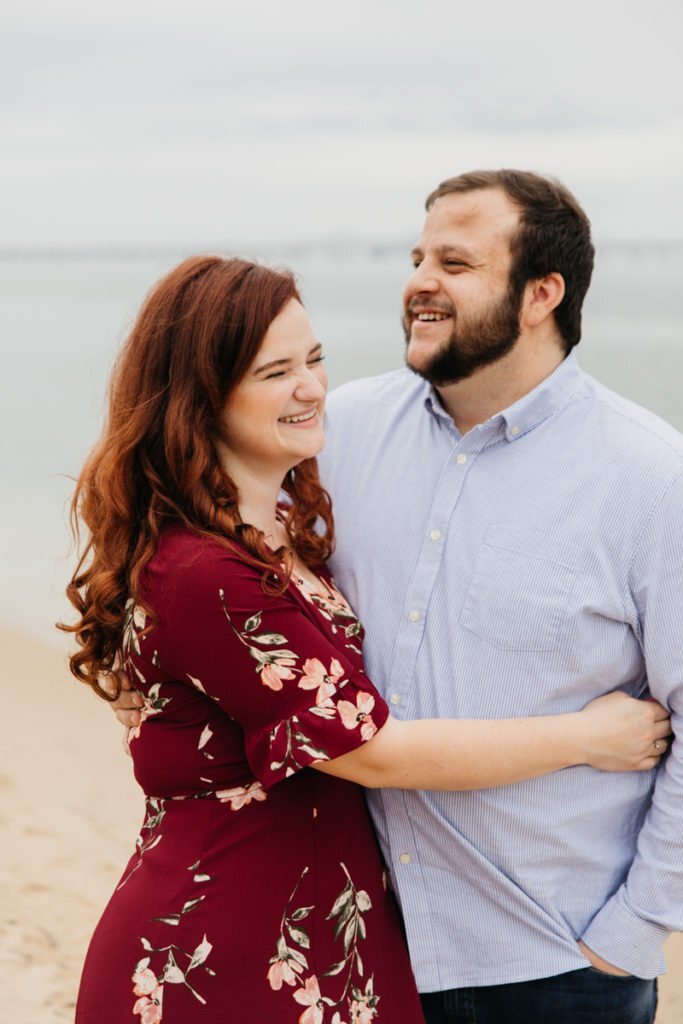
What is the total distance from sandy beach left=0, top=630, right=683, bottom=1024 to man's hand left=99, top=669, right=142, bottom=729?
5.33ft

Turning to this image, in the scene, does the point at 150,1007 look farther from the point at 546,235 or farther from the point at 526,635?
the point at 546,235

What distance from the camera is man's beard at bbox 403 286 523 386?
2391mm

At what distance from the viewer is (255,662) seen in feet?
6.41

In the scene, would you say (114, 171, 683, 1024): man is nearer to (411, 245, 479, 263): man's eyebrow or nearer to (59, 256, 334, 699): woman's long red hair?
(411, 245, 479, 263): man's eyebrow

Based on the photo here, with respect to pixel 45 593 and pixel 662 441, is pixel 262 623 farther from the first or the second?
pixel 45 593

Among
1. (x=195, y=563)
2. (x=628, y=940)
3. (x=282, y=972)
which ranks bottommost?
(x=628, y=940)

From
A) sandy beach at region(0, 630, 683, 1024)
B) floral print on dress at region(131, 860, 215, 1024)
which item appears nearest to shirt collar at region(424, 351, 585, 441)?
floral print on dress at region(131, 860, 215, 1024)

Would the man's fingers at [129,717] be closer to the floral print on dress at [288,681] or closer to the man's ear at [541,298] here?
the floral print on dress at [288,681]

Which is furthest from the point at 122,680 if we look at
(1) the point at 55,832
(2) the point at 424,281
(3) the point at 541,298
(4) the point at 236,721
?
(1) the point at 55,832

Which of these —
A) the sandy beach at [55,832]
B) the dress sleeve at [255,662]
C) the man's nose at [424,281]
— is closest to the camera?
the dress sleeve at [255,662]

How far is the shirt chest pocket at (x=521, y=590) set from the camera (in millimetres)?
2219

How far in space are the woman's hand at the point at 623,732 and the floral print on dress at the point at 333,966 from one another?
0.52 metres

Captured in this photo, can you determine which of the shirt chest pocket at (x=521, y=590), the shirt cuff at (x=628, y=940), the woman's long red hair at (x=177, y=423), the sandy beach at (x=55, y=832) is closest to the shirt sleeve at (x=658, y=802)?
the shirt cuff at (x=628, y=940)

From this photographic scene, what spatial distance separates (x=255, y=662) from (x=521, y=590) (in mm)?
577
